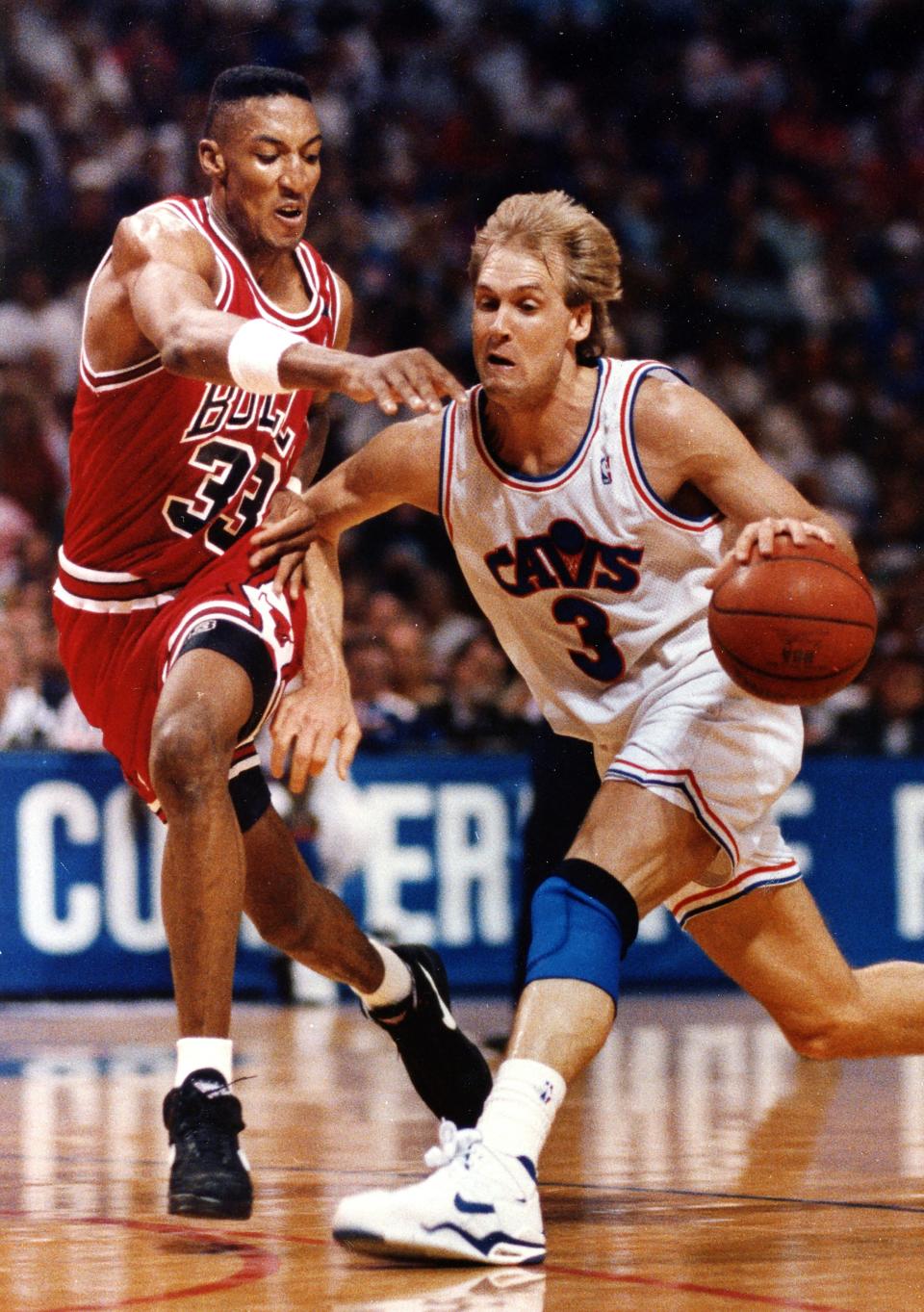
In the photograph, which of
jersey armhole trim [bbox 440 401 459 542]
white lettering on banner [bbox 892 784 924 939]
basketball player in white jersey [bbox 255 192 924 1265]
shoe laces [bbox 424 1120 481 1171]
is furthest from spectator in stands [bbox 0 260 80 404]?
shoe laces [bbox 424 1120 481 1171]

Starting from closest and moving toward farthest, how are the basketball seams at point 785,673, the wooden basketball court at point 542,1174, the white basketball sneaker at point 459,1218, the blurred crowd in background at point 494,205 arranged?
the wooden basketball court at point 542,1174, the white basketball sneaker at point 459,1218, the basketball seams at point 785,673, the blurred crowd in background at point 494,205

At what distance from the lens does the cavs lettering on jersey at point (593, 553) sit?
165 inches

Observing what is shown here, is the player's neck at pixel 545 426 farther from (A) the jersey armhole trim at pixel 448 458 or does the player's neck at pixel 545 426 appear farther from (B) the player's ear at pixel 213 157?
(B) the player's ear at pixel 213 157

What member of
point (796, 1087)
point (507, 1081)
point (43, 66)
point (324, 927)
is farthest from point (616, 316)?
point (507, 1081)

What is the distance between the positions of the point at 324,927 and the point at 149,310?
1.47 meters

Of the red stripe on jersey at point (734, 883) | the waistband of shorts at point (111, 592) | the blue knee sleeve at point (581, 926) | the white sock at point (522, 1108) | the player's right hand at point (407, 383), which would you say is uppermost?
the player's right hand at point (407, 383)

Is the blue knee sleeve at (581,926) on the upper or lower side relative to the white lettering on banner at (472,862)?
lower

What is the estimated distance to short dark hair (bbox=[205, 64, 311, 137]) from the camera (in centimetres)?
483

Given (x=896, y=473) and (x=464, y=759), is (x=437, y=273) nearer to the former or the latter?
(x=896, y=473)

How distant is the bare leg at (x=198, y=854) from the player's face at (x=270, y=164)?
1161mm

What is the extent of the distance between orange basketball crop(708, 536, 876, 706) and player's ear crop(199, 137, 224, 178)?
1686 millimetres

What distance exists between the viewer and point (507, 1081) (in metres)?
3.70

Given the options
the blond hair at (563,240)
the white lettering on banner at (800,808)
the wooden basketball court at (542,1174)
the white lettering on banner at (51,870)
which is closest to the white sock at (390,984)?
the wooden basketball court at (542,1174)

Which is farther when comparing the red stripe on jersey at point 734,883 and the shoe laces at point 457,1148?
the red stripe on jersey at point 734,883
